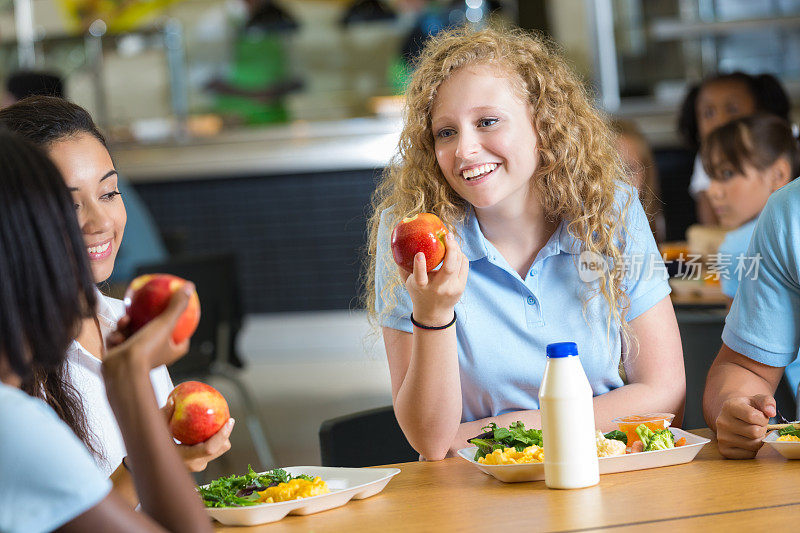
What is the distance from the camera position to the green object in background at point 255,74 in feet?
22.5

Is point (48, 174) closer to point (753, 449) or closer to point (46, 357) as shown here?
point (46, 357)

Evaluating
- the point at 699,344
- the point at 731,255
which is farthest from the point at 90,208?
the point at 731,255

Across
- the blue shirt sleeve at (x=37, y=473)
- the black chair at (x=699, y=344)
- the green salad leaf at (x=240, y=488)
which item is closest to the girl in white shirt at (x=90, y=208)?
the green salad leaf at (x=240, y=488)

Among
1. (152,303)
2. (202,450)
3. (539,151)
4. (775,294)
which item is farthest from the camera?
(539,151)

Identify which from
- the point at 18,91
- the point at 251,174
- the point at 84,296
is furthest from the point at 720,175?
the point at 251,174

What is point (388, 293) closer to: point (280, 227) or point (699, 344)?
point (699, 344)

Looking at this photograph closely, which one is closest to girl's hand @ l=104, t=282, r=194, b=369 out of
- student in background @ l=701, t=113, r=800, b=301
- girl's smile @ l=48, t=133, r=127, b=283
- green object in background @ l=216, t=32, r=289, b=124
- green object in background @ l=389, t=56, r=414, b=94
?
girl's smile @ l=48, t=133, r=127, b=283

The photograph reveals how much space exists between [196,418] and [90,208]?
0.59m

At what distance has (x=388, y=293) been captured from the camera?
1662 millimetres

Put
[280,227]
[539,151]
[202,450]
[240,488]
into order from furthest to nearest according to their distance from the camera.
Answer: [280,227] < [539,151] < [240,488] < [202,450]

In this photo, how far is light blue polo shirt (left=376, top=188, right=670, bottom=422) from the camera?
164 cm

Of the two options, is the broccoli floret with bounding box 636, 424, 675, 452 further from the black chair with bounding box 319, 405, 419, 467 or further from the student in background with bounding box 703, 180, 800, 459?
the black chair with bounding box 319, 405, 419, 467

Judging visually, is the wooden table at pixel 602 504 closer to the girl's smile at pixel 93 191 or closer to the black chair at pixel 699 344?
the girl's smile at pixel 93 191

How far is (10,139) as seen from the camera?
951 mm
